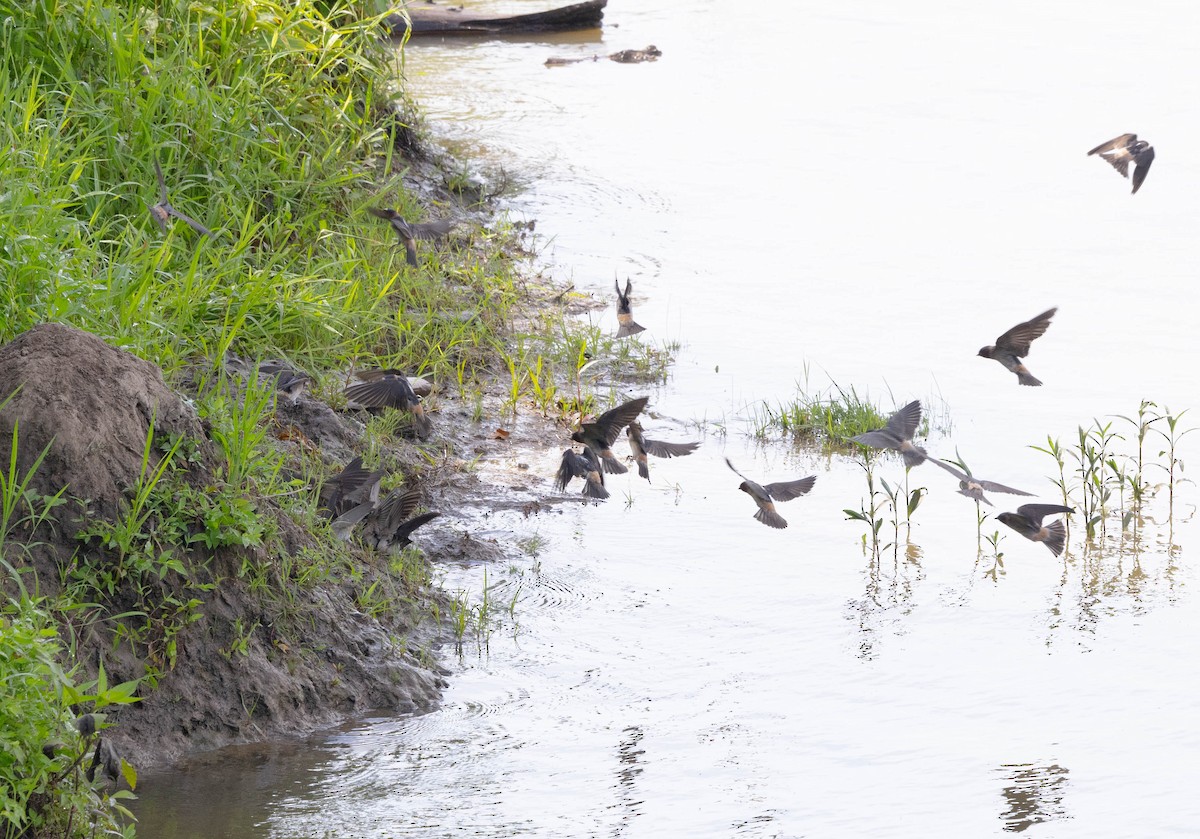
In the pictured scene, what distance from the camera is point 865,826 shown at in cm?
324

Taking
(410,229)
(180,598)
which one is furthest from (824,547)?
(410,229)

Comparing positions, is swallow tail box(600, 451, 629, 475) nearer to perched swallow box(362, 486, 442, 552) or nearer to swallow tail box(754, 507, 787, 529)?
swallow tail box(754, 507, 787, 529)

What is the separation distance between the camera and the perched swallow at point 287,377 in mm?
5035

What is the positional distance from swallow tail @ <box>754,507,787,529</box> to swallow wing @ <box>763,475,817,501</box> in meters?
0.06

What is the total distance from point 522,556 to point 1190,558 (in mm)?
2561

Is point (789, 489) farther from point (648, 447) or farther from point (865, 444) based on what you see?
point (648, 447)

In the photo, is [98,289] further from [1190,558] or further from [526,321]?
[1190,558]

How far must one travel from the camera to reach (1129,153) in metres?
5.99

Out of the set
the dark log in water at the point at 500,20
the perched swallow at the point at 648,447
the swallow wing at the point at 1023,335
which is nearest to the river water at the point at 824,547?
the perched swallow at the point at 648,447

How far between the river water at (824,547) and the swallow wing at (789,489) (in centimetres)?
27

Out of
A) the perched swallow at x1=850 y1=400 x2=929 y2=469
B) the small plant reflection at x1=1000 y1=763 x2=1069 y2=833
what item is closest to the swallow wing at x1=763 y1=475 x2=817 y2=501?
the perched swallow at x1=850 y1=400 x2=929 y2=469

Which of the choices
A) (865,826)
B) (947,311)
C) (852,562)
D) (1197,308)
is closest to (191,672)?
(865,826)

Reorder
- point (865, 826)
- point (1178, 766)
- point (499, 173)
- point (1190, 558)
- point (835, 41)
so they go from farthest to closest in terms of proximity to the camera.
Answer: point (835, 41) < point (499, 173) < point (1190, 558) < point (1178, 766) < point (865, 826)

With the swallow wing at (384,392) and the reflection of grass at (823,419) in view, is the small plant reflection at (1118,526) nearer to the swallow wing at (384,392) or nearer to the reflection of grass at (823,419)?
the reflection of grass at (823,419)
